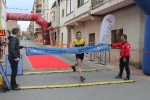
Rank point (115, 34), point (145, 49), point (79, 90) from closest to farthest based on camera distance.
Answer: point (79, 90), point (145, 49), point (115, 34)

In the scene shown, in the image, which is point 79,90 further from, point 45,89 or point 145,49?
point 145,49

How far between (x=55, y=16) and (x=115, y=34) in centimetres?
2039

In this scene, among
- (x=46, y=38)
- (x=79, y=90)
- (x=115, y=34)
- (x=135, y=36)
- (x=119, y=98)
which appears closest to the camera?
(x=119, y=98)

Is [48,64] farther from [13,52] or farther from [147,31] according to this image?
[147,31]

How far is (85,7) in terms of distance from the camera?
60.5ft

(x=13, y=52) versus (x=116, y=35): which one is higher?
(x=116, y=35)

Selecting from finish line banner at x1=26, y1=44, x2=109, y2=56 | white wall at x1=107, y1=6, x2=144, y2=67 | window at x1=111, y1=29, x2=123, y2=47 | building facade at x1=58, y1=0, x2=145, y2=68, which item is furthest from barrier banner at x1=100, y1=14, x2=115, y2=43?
finish line banner at x1=26, y1=44, x2=109, y2=56

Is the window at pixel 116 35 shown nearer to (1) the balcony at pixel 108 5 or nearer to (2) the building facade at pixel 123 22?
(2) the building facade at pixel 123 22

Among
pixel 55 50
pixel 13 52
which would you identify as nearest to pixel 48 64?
pixel 55 50

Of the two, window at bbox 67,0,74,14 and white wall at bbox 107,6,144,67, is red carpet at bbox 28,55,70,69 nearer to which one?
white wall at bbox 107,6,144,67

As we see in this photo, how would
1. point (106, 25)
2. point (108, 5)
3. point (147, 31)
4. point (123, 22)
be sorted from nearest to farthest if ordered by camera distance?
point (147, 31)
point (106, 25)
point (108, 5)
point (123, 22)

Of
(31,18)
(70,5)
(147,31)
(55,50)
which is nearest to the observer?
(147,31)

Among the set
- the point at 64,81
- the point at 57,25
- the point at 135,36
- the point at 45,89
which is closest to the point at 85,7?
the point at 135,36

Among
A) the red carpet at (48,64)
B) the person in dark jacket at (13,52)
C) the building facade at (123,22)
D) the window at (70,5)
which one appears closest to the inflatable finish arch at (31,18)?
the window at (70,5)
